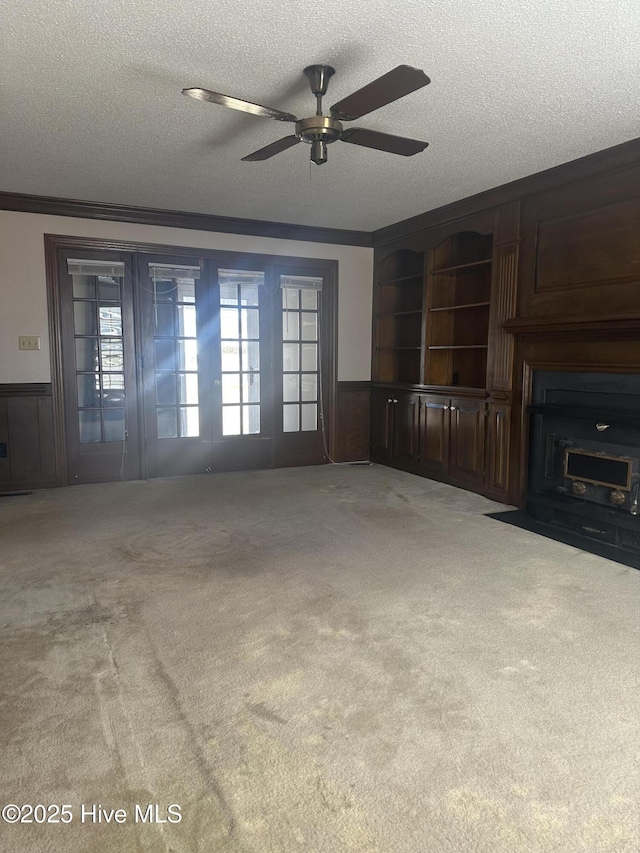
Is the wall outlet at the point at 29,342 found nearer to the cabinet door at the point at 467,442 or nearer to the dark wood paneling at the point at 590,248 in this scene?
the cabinet door at the point at 467,442

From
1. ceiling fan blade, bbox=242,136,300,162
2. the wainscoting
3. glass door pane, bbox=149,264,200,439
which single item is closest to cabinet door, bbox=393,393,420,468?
glass door pane, bbox=149,264,200,439

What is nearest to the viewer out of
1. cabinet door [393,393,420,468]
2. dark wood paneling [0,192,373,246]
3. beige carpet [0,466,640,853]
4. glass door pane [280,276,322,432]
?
beige carpet [0,466,640,853]

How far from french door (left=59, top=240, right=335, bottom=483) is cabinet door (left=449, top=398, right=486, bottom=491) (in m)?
1.70

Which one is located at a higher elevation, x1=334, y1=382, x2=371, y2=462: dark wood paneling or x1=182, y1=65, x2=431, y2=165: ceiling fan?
x1=182, y1=65, x2=431, y2=165: ceiling fan

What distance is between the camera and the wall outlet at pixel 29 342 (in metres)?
5.24

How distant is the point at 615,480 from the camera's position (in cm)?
380

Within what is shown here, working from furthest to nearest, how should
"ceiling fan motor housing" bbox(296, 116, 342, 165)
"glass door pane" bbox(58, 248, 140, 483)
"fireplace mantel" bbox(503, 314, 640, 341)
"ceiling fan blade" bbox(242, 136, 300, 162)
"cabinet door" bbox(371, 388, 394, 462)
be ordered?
"cabinet door" bbox(371, 388, 394, 462)
"glass door pane" bbox(58, 248, 140, 483)
"fireplace mantel" bbox(503, 314, 640, 341)
"ceiling fan blade" bbox(242, 136, 300, 162)
"ceiling fan motor housing" bbox(296, 116, 342, 165)

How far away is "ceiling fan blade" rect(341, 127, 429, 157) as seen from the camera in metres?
2.93

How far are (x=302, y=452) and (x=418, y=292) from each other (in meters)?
2.22

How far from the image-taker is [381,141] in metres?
3.05

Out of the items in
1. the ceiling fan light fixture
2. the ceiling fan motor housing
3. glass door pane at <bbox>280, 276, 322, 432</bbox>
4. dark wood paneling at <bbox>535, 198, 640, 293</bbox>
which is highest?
the ceiling fan motor housing

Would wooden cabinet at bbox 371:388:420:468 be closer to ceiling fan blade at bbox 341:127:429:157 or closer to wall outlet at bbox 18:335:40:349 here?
ceiling fan blade at bbox 341:127:429:157

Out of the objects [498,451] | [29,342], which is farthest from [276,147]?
[29,342]

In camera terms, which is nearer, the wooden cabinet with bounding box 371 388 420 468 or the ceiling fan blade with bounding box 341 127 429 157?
the ceiling fan blade with bounding box 341 127 429 157
